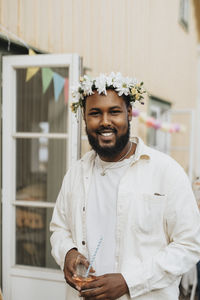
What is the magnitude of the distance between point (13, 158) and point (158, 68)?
13.0 ft

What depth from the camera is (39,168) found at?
314 centimetres

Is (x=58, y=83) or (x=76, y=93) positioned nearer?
(x=76, y=93)

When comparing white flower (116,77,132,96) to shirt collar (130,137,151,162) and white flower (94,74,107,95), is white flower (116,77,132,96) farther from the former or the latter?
shirt collar (130,137,151,162)

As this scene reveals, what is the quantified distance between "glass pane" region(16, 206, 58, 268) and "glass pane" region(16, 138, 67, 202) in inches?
4.7

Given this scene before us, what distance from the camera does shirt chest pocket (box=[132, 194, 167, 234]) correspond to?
65.9 inches

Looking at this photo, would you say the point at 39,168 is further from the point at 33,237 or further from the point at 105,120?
the point at 105,120

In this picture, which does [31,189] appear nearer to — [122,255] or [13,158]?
[13,158]

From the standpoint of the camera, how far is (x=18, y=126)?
2.91 m

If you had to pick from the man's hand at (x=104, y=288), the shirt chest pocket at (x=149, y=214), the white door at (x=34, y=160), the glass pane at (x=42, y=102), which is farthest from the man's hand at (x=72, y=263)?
the glass pane at (x=42, y=102)

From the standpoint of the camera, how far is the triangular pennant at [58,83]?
2.78m

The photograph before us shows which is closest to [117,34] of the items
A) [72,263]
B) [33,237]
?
[33,237]

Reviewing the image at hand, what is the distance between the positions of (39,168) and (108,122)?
1533 millimetres

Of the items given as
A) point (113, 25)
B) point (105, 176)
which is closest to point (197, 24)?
point (113, 25)

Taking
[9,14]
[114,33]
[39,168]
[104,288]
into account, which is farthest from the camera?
[114,33]
